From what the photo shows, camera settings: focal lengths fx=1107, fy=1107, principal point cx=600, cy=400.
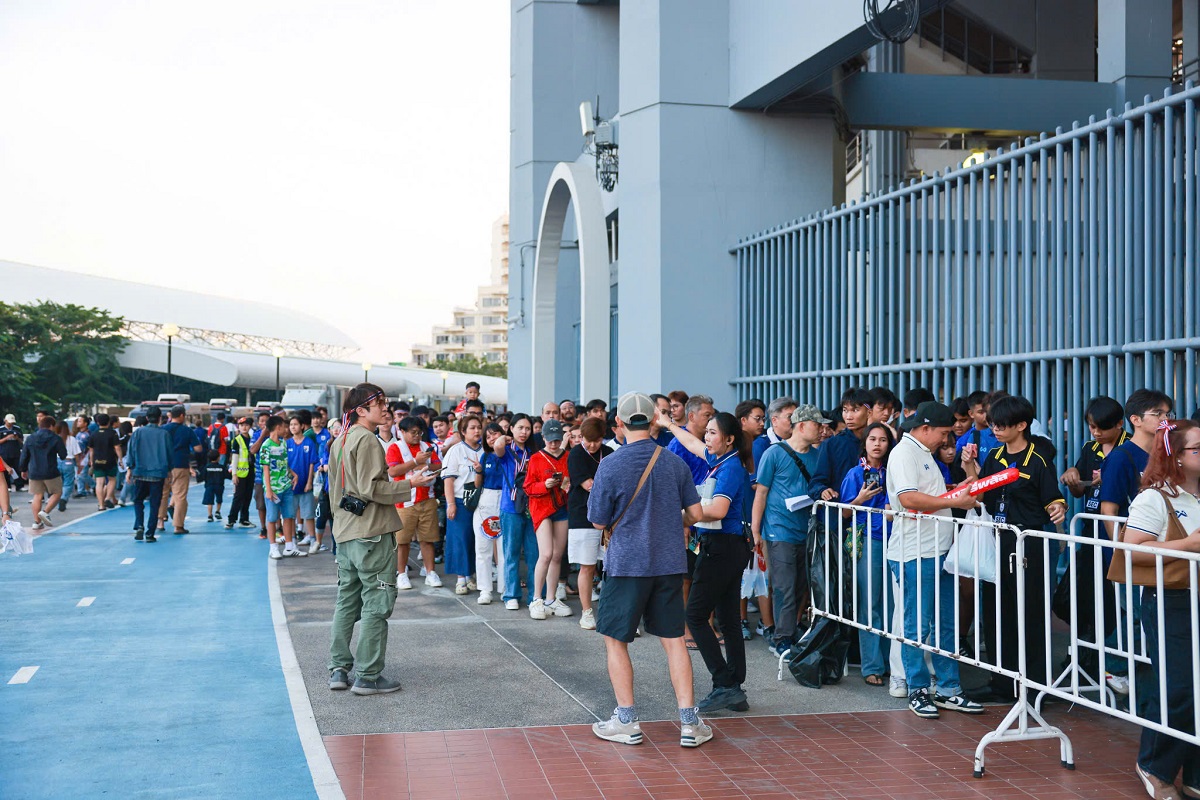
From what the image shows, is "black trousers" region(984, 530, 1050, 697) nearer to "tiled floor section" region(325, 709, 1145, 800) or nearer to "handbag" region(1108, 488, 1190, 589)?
"tiled floor section" region(325, 709, 1145, 800)

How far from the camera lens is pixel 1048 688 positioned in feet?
18.5

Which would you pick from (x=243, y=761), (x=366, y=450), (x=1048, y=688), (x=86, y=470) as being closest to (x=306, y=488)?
(x=366, y=450)

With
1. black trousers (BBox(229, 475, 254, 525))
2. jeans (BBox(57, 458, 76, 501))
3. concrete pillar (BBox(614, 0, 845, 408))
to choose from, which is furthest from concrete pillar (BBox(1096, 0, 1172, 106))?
jeans (BBox(57, 458, 76, 501))

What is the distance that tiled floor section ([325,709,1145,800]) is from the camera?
17.7 ft

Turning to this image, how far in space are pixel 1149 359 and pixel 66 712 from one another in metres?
7.46

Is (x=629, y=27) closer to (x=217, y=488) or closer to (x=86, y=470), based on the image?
(x=217, y=488)

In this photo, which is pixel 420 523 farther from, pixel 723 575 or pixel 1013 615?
pixel 1013 615

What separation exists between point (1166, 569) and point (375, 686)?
4785 mm

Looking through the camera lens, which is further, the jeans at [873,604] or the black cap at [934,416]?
the jeans at [873,604]

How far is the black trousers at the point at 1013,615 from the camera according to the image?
6566 mm

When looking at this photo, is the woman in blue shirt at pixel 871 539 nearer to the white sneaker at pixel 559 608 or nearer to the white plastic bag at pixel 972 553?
the white plastic bag at pixel 972 553

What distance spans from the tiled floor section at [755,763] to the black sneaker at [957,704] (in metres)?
0.09

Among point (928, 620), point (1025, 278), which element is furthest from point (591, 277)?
point (928, 620)

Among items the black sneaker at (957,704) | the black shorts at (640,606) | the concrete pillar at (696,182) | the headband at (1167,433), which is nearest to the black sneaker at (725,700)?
the black shorts at (640,606)
